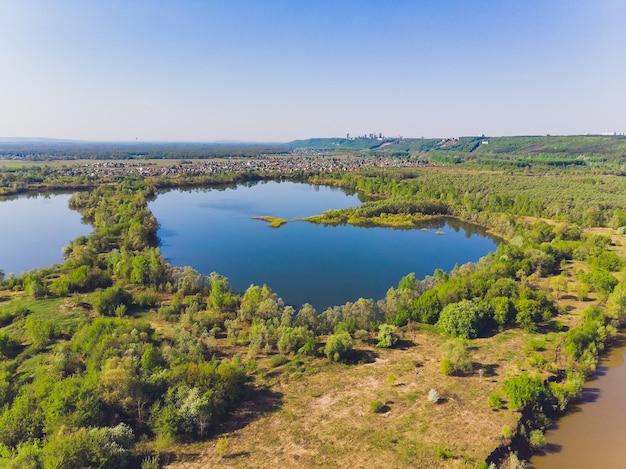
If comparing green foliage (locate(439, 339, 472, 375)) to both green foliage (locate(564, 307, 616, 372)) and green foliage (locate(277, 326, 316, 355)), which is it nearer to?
green foliage (locate(564, 307, 616, 372))

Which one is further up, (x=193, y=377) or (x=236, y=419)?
(x=193, y=377)

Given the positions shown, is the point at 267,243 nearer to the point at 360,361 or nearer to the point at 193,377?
the point at 360,361

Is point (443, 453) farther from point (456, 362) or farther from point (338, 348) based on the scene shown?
point (338, 348)

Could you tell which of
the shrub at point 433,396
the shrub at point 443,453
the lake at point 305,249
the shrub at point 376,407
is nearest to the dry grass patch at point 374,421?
the shrub at point 443,453

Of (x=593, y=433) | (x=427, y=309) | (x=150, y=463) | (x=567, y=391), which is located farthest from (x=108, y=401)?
(x=593, y=433)

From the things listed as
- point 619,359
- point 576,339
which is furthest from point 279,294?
point 619,359

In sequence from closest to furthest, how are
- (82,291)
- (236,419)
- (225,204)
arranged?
(236,419), (82,291), (225,204)

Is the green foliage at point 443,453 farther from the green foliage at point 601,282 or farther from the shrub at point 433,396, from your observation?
the green foliage at point 601,282

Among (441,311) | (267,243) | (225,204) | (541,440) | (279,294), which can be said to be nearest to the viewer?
(541,440)

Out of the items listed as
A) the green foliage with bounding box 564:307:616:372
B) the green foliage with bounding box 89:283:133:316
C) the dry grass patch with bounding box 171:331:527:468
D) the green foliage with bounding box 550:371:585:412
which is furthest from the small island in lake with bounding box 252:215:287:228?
the green foliage with bounding box 550:371:585:412
